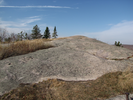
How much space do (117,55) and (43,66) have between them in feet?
8.59

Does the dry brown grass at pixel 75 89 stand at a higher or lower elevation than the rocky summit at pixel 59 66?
lower

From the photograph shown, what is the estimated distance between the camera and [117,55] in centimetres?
392

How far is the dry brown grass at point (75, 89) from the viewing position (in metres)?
2.23

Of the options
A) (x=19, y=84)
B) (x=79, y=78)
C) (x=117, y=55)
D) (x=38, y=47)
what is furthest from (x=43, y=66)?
(x=117, y=55)

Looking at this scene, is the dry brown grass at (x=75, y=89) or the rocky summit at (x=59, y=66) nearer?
the dry brown grass at (x=75, y=89)

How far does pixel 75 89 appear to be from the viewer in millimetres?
2459

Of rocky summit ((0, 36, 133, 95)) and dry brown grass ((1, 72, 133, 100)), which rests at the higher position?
rocky summit ((0, 36, 133, 95))

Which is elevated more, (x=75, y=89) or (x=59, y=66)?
(x=59, y=66)

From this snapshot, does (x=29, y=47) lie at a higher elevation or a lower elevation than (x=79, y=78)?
higher

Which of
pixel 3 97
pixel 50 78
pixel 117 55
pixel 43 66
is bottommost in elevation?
pixel 3 97

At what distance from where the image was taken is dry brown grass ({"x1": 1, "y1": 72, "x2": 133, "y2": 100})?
2234 mm

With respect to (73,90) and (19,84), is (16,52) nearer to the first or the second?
(19,84)

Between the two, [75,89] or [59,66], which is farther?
[59,66]

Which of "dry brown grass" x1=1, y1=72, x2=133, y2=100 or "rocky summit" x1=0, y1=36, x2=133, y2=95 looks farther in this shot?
"rocky summit" x1=0, y1=36, x2=133, y2=95
